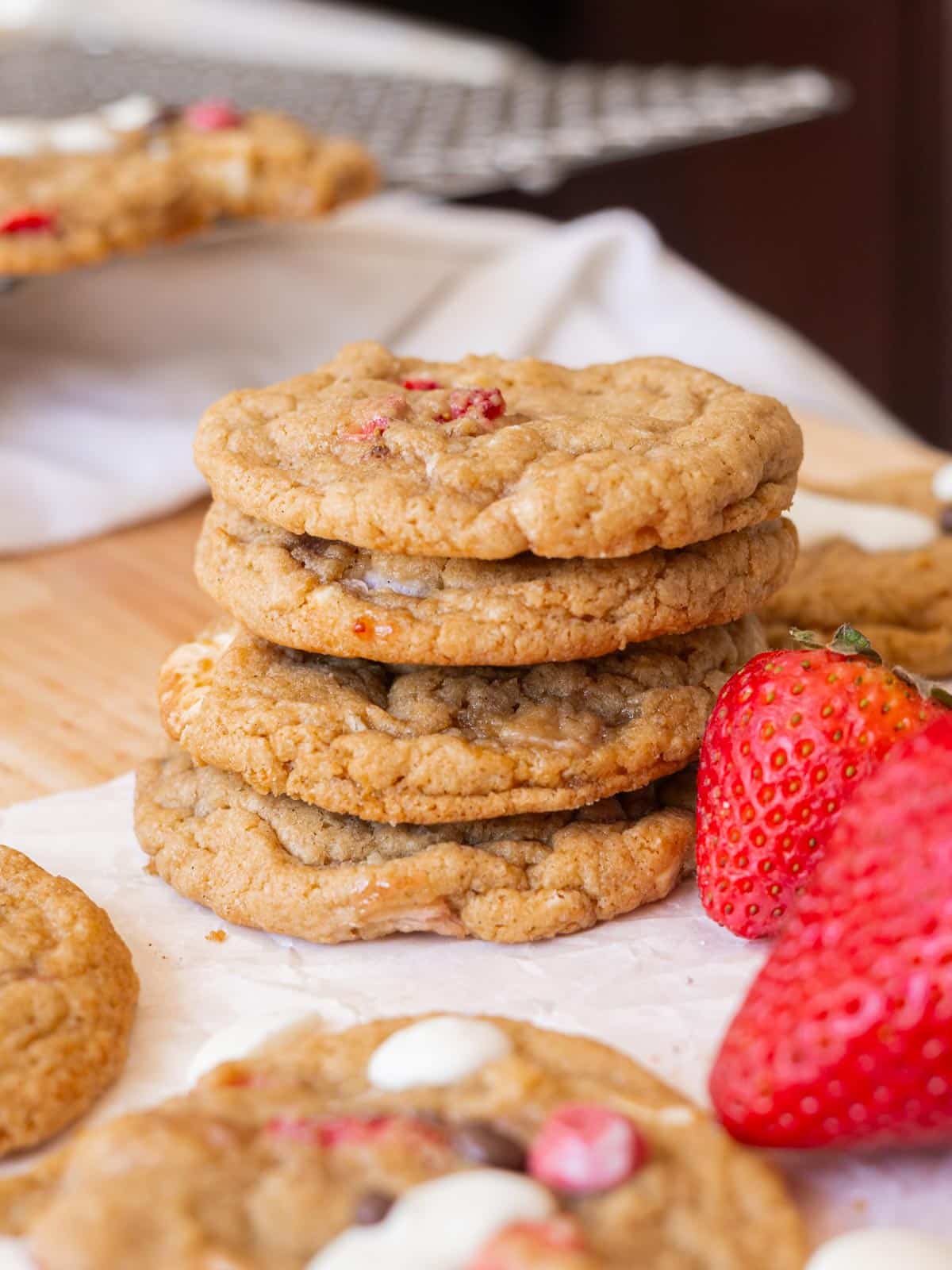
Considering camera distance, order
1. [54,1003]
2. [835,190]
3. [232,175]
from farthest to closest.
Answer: [835,190] < [232,175] < [54,1003]

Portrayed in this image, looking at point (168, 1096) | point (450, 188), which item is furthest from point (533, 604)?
point (450, 188)

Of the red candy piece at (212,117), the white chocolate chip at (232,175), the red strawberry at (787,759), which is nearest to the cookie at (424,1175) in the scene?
the red strawberry at (787,759)

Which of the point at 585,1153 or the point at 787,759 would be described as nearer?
the point at 585,1153

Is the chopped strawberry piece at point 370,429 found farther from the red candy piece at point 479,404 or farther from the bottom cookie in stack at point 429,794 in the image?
the bottom cookie in stack at point 429,794

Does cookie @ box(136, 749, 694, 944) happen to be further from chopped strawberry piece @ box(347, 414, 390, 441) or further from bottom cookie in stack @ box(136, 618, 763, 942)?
chopped strawberry piece @ box(347, 414, 390, 441)

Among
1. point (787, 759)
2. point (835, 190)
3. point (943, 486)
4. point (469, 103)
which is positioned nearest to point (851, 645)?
point (787, 759)

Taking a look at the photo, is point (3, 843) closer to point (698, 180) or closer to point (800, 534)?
point (800, 534)

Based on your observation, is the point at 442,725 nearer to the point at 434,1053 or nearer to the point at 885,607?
the point at 434,1053
